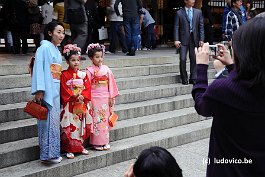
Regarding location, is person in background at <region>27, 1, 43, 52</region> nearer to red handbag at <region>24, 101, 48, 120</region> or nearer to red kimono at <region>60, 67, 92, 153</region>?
red kimono at <region>60, 67, 92, 153</region>

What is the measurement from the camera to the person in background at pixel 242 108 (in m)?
1.76

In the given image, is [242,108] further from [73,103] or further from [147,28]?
[147,28]

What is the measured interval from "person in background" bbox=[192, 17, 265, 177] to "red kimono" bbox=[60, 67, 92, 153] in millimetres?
2791

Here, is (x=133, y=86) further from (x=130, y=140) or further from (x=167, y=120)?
(x=130, y=140)

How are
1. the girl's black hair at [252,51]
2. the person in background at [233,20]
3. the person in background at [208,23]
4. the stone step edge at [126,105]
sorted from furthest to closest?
the person in background at [208,23] < the person in background at [233,20] < the stone step edge at [126,105] < the girl's black hair at [252,51]

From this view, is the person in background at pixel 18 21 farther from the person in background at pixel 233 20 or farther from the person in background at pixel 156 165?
the person in background at pixel 156 165

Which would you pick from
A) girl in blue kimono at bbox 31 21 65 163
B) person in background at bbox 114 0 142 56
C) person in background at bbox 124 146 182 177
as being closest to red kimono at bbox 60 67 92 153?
girl in blue kimono at bbox 31 21 65 163

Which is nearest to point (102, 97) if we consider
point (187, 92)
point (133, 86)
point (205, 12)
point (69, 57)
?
point (69, 57)

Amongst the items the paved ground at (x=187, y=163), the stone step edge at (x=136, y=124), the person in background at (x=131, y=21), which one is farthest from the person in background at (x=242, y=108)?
the person in background at (x=131, y=21)

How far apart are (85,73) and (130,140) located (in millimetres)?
1342

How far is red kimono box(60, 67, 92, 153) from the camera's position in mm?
4539

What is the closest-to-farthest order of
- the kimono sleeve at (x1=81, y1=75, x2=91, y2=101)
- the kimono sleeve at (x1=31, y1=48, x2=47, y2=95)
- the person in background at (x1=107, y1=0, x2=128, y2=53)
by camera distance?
1. the kimono sleeve at (x1=31, y1=48, x2=47, y2=95)
2. the kimono sleeve at (x1=81, y1=75, x2=91, y2=101)
3. the person in background at (x1=107, y1=0, x2=128, y2=53)

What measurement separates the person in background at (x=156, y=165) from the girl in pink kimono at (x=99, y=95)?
121 inches

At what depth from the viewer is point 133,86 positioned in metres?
7.05
